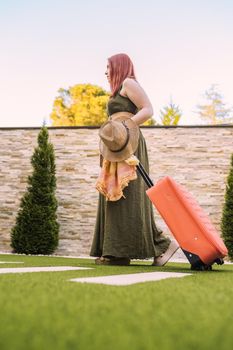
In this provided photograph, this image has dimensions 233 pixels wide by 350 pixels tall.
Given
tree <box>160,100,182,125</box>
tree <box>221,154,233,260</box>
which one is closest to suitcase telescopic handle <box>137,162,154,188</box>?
tree <box>221,154,233,260</box>

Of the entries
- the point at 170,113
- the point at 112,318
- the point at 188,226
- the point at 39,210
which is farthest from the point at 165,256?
the point at 170,113

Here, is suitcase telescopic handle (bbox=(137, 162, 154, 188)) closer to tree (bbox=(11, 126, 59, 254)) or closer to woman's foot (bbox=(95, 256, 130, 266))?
woman's foot (bbox=(95, 256, 130, 266))

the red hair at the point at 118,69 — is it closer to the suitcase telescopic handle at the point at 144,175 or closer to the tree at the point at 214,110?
the suitcase telescopic handle at the point at 144,175

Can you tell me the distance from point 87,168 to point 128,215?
5920 millimetres

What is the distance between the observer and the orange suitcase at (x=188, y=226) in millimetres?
3264

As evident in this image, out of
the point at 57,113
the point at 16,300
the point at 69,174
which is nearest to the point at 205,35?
the point at 57,113

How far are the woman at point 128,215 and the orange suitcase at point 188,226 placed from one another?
2.02 ft

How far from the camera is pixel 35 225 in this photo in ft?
30.2

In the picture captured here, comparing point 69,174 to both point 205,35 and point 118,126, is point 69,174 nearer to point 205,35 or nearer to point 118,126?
point 118,126

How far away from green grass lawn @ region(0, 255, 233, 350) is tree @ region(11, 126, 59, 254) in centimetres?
753

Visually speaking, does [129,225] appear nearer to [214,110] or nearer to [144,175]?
[144,175]

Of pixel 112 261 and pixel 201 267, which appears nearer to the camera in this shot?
pixel 201 267

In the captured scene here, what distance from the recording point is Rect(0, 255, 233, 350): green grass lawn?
0.86 metres

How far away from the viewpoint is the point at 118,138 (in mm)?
3646
